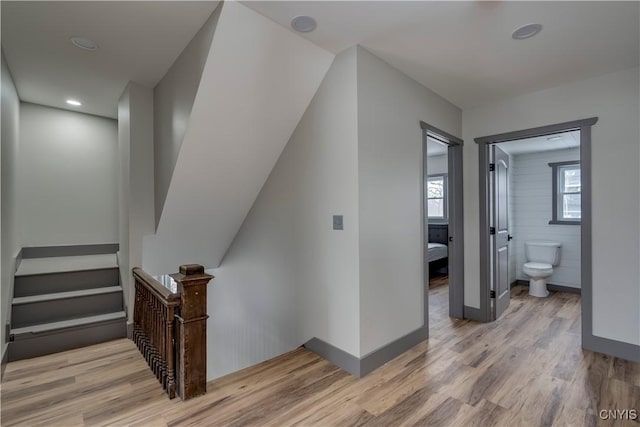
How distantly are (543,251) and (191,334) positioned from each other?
5.42m

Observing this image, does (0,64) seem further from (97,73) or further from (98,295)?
(98,295)

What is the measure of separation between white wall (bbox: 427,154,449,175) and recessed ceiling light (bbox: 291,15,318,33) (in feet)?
16.3

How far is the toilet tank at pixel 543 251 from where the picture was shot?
505 centimetres

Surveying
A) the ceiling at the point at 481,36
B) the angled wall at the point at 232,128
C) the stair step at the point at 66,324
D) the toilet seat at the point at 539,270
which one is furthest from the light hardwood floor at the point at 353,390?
the ceiling at the point at 481,36

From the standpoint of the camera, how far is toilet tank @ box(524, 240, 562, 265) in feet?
16.6

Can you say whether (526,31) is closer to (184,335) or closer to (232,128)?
(232,128)

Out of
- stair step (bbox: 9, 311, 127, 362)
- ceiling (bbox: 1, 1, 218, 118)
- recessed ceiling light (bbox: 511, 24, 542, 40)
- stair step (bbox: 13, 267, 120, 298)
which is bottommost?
stair step (bbox: 9, 311, 127, 362)

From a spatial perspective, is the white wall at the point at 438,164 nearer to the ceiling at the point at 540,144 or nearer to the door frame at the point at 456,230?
the ceiling at the point at 540,144

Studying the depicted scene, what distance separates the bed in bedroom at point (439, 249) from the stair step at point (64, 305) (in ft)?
16.0

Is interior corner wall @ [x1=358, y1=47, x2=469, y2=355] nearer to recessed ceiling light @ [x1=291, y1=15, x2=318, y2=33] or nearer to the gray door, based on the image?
recessed ceiling light @ [x1=291, y1=15, x2=318, y2=33]

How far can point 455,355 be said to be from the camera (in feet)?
9.25

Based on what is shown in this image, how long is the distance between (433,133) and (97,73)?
11.2 feet

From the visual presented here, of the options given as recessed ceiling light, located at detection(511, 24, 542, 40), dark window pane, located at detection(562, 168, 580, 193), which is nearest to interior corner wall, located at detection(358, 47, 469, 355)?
recessed ceiling light, located at detection(511, 24, 542, 40)

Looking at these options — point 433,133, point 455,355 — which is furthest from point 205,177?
point 455,355
